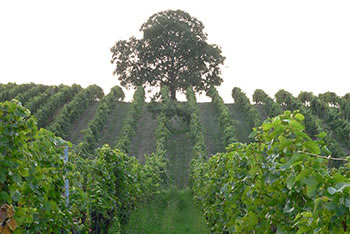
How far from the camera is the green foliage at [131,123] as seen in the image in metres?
27.0

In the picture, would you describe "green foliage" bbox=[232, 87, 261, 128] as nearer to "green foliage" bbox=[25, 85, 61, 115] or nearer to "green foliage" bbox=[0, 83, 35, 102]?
"green foliage" bbox=[25, 85, 61, 115]

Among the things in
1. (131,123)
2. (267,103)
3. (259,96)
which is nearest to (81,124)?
(131,123)

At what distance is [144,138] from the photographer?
3206 centimetres

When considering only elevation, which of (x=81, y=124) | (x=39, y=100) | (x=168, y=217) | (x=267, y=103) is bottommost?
(x=168, y=217)

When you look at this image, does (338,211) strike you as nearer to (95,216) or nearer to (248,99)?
(95,216)

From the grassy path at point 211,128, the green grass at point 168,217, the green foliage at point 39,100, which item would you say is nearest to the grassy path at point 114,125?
the green foliage at point 39,100

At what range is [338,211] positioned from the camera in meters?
2.15

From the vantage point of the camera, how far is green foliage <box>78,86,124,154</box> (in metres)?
27.7

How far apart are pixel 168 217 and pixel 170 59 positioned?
3399 centimetres

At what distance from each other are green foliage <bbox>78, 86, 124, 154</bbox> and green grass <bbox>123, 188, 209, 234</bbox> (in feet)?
25.0

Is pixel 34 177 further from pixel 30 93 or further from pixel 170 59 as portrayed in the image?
pixel 170 59

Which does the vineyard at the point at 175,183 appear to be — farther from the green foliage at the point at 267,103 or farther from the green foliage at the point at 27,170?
the green foliage at the point at 267,103

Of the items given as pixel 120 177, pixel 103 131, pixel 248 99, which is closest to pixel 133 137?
pixel 103 131

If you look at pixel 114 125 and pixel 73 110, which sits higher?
pixel 73 110
